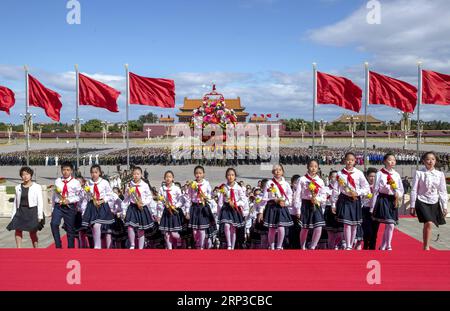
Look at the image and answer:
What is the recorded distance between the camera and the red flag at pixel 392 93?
1198 centimetres

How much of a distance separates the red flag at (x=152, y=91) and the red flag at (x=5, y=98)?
4.13 m

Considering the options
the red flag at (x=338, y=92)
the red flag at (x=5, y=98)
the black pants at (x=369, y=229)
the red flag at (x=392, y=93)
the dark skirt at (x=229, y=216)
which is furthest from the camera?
the red flag at (x=5, y=98)

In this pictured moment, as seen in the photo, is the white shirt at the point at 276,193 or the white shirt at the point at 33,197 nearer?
the white shirt at the point at 276,193

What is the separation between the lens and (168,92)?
12891 mm

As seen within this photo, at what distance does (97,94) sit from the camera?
13.0 meters

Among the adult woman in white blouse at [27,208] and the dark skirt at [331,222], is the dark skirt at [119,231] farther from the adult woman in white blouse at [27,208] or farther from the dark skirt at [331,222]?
the dark skirt at [331,222]

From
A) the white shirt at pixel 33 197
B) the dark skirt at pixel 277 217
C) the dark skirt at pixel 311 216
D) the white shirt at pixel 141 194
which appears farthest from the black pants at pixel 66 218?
the dark skirt at pixel 311 216

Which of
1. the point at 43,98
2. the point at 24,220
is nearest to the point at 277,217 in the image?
the point at 24,220

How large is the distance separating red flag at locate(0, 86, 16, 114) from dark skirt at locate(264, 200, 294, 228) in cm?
1111

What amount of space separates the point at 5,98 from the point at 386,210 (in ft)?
41.3

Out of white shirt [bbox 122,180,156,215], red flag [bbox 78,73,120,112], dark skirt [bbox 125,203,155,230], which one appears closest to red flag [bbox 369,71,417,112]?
red flag [bbox 78,73,120,112]

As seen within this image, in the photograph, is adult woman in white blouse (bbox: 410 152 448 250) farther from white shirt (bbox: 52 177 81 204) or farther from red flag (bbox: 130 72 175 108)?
red flag (bbox: 130 72 175 108)
